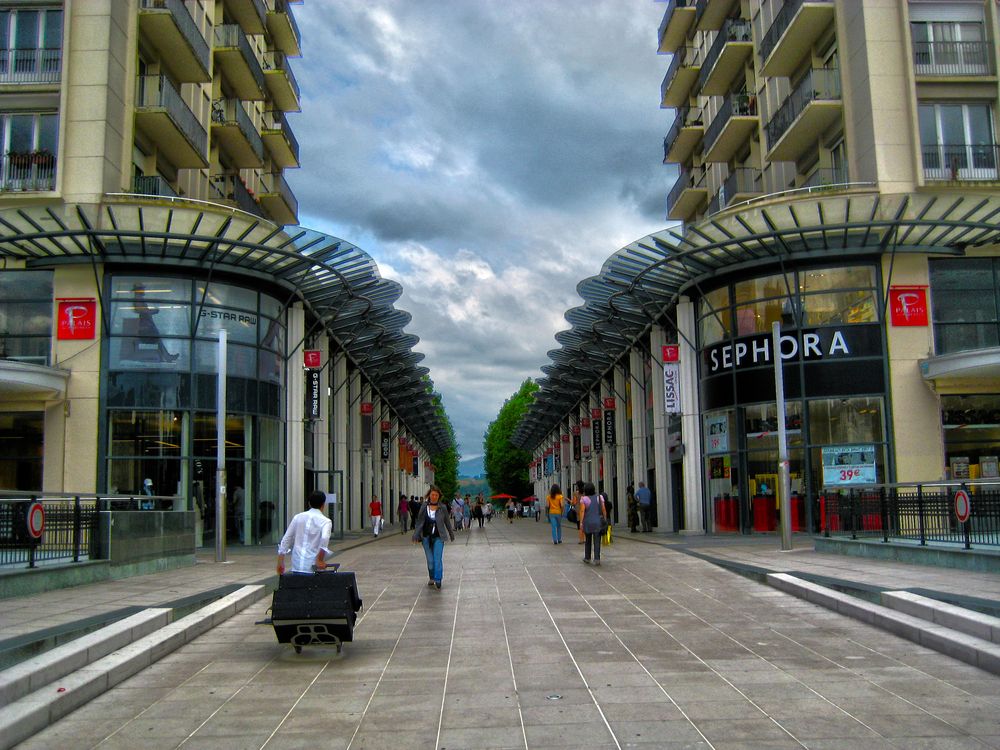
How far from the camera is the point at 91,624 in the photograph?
10.0 m

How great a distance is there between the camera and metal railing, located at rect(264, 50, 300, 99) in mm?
38769

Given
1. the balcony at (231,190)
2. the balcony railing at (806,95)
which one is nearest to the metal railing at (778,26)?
the balcony railing at (806,95)

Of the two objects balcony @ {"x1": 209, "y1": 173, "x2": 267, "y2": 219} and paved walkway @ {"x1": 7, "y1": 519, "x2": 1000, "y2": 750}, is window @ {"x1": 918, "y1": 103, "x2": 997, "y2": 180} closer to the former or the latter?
paved walkway @ {"x1": 7, "y1": 519, "x2": 1000, "y2": 750}

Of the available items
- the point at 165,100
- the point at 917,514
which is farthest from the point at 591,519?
the point at 165,100

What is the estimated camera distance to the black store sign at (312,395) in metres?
32.1

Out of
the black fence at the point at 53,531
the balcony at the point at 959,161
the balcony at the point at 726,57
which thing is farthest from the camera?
the balcony at the point at 726,57

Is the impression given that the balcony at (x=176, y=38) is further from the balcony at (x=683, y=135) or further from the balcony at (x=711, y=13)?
the balcony at (x=683, y=135)

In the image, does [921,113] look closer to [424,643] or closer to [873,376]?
[873,376]

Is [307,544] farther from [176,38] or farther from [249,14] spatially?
[249,14]

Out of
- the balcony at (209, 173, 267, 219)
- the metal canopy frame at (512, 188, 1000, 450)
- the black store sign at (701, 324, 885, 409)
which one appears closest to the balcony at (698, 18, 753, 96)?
the metal canopy frame at (512, 188, 1000, 450)

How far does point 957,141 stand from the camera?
26.7 metres

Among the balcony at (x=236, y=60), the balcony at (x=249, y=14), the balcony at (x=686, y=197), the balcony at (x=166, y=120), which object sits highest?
the balcony at (x=249, y=14)

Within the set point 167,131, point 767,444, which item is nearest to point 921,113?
point 767,444

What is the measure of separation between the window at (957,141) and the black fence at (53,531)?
72.3ft
